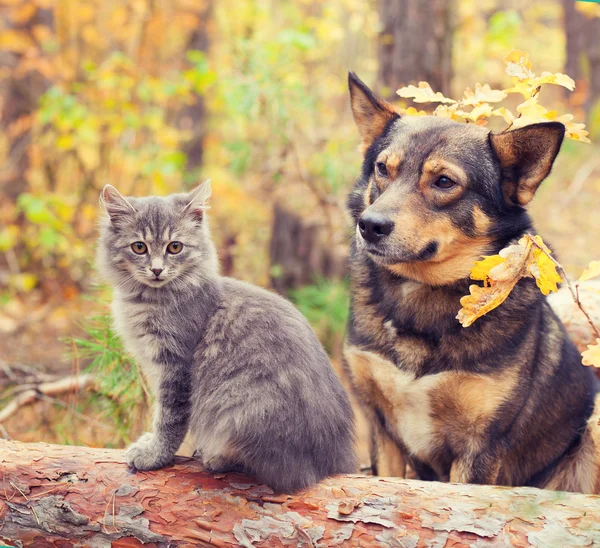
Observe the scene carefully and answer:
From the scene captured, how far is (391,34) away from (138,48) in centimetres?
433

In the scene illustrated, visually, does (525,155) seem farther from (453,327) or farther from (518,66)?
(453,327)

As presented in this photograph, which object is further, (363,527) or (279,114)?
(279,114)

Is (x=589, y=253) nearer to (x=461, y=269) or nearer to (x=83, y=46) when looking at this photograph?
(x=461, y=269)

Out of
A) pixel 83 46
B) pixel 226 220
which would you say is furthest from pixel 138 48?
pixel 226 220

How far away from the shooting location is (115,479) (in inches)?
110

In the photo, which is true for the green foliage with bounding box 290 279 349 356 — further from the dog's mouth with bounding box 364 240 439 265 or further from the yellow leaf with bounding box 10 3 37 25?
the yellow leaf with bounding box 10 3 37 25

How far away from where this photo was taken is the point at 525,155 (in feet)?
9.29

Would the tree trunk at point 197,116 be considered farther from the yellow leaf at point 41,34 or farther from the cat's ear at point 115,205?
the cat's ear at point 115,205

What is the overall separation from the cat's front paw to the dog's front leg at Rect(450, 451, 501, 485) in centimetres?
129

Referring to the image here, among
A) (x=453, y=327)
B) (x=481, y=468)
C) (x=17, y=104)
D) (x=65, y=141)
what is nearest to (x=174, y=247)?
(x=453, y=327)

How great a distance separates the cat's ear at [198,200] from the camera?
3105 millimetres

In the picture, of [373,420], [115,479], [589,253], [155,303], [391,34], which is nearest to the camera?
[115,479]

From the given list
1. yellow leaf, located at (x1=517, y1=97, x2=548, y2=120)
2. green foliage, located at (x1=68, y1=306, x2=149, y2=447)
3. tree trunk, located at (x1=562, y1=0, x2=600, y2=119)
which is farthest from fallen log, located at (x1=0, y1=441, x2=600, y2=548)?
tree trunk, located at (x1=562, y1=0, x2=600, y2=119)

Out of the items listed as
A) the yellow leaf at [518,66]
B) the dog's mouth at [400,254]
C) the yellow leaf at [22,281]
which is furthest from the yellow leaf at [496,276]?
the yellow leaf at [22,281]
